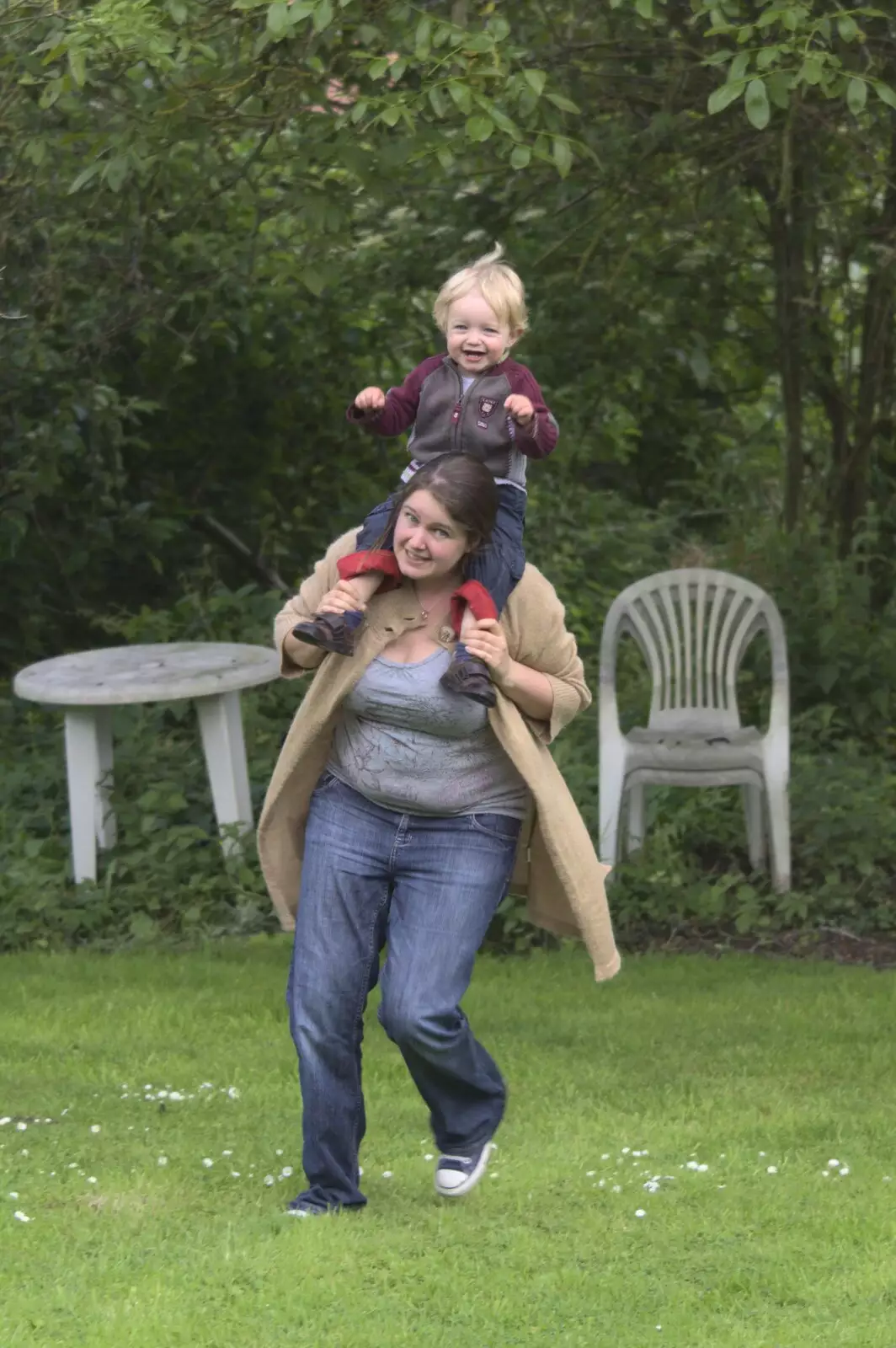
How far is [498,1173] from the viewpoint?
4.94 meters

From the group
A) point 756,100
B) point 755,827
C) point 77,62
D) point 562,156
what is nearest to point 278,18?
point 77,62

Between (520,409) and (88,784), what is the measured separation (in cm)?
417

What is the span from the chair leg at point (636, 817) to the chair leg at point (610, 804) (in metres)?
0.19

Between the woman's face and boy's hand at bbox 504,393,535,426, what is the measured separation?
294 mm

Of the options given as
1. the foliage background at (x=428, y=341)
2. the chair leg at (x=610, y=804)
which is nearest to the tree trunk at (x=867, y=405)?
the foliage background at (x=428, y=341)

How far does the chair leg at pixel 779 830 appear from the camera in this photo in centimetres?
782

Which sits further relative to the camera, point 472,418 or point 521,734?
point 472,418

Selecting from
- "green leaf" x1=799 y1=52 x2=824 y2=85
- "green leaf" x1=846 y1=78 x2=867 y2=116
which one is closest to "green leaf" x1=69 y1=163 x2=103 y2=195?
"green leaf" x1=799 y1=52 x2=824 y2=85

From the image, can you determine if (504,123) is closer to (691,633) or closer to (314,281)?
(314,281)

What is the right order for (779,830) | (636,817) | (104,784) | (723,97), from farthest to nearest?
(104,784)
(636,817)
(779,830)
(723,97)

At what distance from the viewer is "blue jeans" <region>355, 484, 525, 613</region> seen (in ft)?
14.1

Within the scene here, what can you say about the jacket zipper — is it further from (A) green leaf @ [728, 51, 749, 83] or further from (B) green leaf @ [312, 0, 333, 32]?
(A) green leaf @ [728, 51, 749, 83]

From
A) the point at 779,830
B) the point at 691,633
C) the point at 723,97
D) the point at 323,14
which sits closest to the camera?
the point at 323,14

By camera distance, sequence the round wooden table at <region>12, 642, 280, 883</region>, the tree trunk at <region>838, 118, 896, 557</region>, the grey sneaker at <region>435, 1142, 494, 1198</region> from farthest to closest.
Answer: the tree trunk at <region>838, 118, 896, 557</region>
the round wooden table at <region>12, 642, 280, 883</region>
the grey sneaker at <region>435, 1142, 494, 1198</region>
